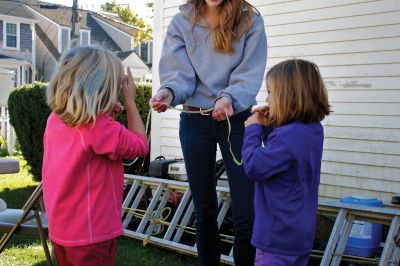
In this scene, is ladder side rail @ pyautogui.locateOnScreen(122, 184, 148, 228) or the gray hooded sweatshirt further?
ladder side rail @ pyautogui.locateOnScreen(122, 184, 148, 228)

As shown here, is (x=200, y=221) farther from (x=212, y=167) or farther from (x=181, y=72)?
(x=181, y=72)

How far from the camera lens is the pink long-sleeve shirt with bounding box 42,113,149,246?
2.21m

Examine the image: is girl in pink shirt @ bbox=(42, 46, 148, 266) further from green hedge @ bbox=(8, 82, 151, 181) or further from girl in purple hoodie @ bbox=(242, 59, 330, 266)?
green hedge @ bbox=(8, 82, 151, 181)

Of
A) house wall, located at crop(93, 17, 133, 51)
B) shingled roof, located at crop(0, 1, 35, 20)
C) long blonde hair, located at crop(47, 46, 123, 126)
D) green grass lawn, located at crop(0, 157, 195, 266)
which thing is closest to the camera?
long blonde hair, located at crop(47, 46, 123, 126)

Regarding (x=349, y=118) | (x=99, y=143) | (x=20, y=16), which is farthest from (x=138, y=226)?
(x=20, y=16)

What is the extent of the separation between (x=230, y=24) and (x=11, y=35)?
27.2m

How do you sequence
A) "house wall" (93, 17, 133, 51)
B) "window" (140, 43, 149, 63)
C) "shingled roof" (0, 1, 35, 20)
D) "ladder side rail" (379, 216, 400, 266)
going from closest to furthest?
"ladder side rail" (379, 216, 400, 266) < "shingled roof" (0, 1, 35, 20) < "window" (140, 43, 149, 63) < "house wall" (93, 17, 133, 51)

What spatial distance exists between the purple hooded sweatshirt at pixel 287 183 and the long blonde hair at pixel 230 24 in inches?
24.8

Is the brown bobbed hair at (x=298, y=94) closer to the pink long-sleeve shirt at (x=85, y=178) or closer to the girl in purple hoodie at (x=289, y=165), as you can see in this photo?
the girl in purple hoodie at (x=289, y=165)

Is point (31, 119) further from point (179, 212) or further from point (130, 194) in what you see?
point (179, 212)

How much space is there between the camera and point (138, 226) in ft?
16.4

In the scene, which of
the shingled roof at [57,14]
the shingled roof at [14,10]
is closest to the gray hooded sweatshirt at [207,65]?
the shingled roof at [14,10]

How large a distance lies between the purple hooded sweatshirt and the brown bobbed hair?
1.8 inches

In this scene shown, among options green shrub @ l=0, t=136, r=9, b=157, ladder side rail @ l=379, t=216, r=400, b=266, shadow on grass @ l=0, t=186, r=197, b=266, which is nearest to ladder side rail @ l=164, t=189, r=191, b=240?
shadow on grass @ l=0, t=186, r=197, b=266
